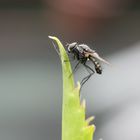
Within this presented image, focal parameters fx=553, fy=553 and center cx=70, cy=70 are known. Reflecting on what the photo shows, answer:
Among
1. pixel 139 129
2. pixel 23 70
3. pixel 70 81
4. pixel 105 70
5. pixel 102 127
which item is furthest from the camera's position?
pixel 23 70

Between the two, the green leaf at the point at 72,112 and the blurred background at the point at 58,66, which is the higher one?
the blurred background at the point at 58,66

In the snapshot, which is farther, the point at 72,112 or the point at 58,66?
the point at 58,66

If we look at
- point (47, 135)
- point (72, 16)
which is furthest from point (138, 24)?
point (47, 135)

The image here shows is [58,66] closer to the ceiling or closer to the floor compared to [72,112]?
closer to the ceiling

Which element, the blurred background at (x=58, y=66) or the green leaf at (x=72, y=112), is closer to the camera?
the green leaf at (x=72, y=112)

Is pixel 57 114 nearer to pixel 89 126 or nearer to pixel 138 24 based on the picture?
pixel 138 24

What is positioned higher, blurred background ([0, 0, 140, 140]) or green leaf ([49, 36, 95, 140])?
blurred background ([0, 0, 140, 140])

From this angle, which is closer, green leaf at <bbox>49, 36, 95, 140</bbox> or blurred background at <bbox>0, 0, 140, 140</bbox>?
green leaf at <bbox>49, 36, 95, 140</bbox>

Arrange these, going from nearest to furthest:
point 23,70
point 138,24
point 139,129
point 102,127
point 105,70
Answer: point 139,129 → point 102,127 → point 105,70 → point 23,70 → point 138,24
